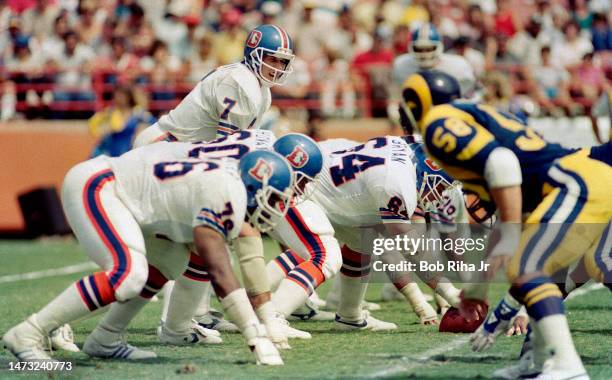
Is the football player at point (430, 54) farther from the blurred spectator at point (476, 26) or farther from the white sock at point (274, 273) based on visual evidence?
the blurred spectator at point (476, 26)

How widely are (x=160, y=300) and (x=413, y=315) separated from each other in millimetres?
2350

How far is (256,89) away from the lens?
7.86m

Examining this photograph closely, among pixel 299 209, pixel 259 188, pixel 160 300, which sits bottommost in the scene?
pixel 160 300

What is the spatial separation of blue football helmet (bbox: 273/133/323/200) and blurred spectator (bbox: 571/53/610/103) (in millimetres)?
8888

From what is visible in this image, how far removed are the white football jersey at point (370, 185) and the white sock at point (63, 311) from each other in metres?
2.36

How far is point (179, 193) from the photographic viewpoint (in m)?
5.86

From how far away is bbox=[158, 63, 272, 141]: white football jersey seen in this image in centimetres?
770

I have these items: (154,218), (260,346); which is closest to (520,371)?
(260,346)

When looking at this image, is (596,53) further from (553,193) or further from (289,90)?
(553,193)

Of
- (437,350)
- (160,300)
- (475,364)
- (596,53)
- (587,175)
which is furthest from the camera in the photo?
(596,53)

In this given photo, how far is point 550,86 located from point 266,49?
789 centimetres

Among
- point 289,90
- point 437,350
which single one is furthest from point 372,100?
point 437,350

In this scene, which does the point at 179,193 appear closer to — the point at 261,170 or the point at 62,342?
the point at 261,170

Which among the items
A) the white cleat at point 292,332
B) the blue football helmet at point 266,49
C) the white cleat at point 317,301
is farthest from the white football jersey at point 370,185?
the white cleat at point 317,301
